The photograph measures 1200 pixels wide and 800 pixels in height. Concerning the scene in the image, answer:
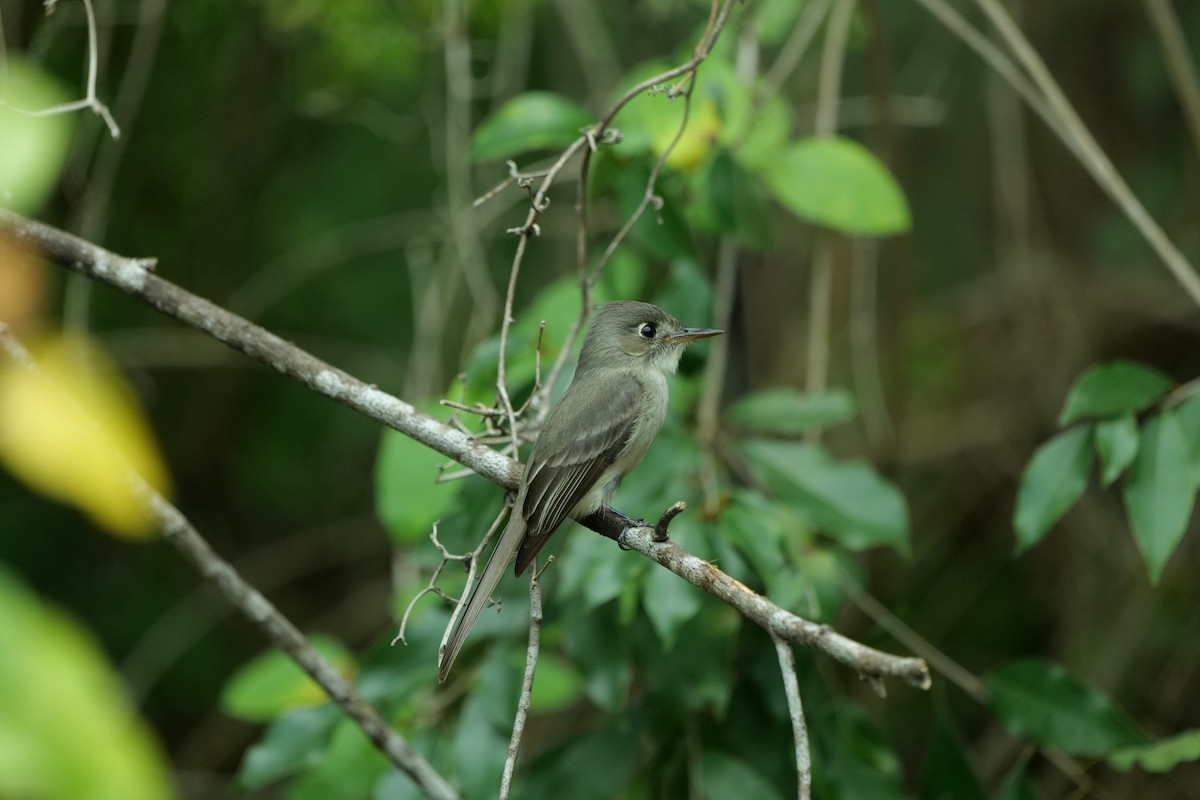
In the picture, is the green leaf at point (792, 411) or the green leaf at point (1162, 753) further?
the green leaf at point (792, 411)

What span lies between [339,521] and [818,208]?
3.93 metres

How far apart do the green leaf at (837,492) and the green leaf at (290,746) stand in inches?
54.5

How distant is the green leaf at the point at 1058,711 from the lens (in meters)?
2.87

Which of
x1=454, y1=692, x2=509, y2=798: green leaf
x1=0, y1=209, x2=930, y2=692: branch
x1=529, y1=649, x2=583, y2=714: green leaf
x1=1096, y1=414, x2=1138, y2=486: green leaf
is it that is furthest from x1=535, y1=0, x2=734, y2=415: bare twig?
x1=1096, y1=414, x2=1138, y2=486: green leaf

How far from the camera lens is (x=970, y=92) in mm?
6199

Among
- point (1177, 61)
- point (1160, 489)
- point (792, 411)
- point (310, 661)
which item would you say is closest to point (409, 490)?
point (310, 661)

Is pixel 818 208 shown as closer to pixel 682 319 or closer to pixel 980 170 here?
pixel 682 319

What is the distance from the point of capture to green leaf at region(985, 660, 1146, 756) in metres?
2.87

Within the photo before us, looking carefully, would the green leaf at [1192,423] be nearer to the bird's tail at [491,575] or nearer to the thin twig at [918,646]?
the thin twig at [918,646]

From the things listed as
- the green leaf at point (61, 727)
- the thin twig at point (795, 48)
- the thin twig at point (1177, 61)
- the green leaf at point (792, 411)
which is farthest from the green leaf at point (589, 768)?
the thin twig at point (1177, 61)

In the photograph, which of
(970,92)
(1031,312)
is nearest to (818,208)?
(1031,312)

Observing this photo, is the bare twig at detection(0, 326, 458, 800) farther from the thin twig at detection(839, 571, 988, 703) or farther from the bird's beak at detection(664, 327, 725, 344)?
the bird's beak at detection(664, 327, 725, 344)

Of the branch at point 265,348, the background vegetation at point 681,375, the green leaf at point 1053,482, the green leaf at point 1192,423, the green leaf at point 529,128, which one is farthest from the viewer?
the green leaf at point 529,128

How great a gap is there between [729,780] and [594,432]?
1.03 meters
